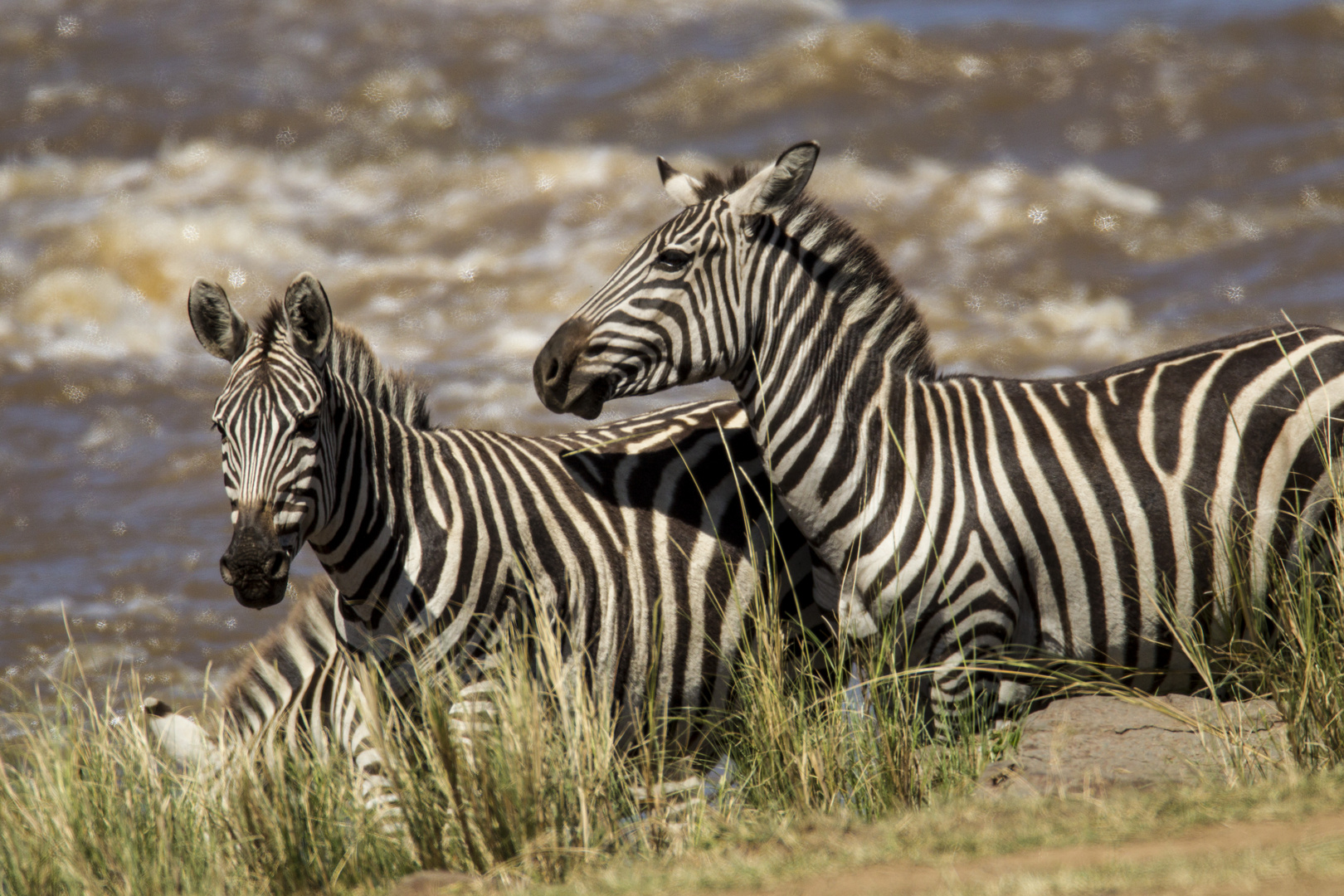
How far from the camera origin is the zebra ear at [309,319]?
4.91m

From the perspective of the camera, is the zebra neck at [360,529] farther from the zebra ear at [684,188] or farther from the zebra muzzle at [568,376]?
the zebra ear at [684,188]

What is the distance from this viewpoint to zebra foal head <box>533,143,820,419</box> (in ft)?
16.5

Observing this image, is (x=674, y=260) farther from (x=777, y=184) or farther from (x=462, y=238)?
(x=462, y=238)

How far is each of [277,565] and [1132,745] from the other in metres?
3.17

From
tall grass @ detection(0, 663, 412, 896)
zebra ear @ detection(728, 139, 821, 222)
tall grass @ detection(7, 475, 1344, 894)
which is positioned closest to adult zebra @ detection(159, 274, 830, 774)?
tall grass @ detection(7, 475, 1344, 894)

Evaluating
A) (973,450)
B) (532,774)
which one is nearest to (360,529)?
(532,774)

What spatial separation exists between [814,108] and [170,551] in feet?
45.5

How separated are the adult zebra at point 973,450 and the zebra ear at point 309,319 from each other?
805mm

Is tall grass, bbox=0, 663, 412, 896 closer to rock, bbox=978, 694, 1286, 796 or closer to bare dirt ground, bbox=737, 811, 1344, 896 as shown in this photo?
bare dirt ground, bbox=737, 811, 1344, 896

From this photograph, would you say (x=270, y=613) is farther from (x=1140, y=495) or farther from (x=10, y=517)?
(x=1140, y=495)

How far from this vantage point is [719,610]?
541 cm

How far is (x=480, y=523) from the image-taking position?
511 centimetres

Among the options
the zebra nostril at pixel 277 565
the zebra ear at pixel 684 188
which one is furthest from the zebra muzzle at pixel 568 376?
the zebra nostril at pixel 277 565

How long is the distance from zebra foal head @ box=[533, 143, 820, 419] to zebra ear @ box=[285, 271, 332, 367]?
0.80 meters
